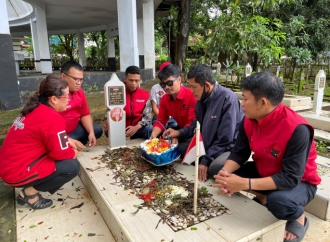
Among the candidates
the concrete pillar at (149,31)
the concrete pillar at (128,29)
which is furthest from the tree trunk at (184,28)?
the concrete pillar at (128,29)

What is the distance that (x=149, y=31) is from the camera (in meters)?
9.78

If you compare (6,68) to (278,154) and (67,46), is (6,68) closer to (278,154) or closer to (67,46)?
(278,154)

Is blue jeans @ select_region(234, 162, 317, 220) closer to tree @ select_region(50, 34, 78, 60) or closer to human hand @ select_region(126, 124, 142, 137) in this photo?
human hand @ select_region(126, 124, 142, 137)

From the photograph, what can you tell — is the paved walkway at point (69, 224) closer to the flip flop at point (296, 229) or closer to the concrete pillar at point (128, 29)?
the flip flop at point (296, 229)

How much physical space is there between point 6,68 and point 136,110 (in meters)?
2.95

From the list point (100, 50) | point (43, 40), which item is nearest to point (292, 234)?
point (43, 40)

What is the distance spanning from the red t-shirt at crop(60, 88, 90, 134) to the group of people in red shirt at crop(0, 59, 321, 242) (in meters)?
0.01

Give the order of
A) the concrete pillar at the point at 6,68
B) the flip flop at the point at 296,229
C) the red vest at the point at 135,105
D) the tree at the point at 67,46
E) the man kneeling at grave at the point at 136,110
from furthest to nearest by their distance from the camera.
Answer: the tree at the point at 67,46 < the concrete pillar at the point at 6,68 < the red vest at the point at 135,105 < the man kneeling at grave at the point at 136,110 < the flip flop at the point at 296,229

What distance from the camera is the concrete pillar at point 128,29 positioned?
643cm

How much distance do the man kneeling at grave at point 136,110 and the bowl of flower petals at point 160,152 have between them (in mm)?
893

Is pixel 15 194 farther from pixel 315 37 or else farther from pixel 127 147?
pixel 315 37

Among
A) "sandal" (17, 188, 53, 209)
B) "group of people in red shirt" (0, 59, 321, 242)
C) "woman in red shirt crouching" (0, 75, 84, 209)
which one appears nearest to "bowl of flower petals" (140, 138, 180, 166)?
"group of people in red shirt" (0, 59, 321, 242)

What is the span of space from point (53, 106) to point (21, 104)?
361cm

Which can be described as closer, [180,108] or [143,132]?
[180,108]
